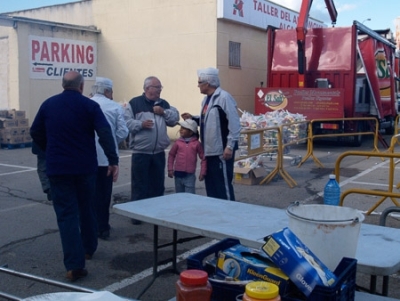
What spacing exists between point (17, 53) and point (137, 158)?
11.5m

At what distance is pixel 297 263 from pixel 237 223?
1.42m

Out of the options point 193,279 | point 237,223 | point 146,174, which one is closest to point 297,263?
point 193,279

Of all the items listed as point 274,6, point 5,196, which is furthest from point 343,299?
point 274,6

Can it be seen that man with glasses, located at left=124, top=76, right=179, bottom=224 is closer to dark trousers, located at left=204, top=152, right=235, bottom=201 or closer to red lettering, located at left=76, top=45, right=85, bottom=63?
dark trousers, located at left=204, top=152, right=235, bottom=201

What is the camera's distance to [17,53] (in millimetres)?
16766

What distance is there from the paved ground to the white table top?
955mm

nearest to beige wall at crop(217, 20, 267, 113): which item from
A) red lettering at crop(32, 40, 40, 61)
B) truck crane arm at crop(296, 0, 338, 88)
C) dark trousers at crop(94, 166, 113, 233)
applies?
truck crane arm at crop(296, 0, 338, 88)

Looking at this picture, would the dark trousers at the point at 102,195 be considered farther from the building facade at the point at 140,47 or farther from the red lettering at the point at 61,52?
the red lettering at the point at 61,52

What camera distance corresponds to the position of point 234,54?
18500mm

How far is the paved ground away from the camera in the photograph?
16.6 feet

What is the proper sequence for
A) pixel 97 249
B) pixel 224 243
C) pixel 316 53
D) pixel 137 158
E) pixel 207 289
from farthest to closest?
pixel 316 53, pixel 137 158, pixel 97 249, pixel 224 243, pixel 207 289

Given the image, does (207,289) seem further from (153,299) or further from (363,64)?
(363,64)

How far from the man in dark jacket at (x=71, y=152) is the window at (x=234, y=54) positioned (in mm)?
13590

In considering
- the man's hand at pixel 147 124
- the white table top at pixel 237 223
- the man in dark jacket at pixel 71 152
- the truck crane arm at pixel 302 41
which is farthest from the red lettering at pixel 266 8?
the white table top at pixel 237 223
